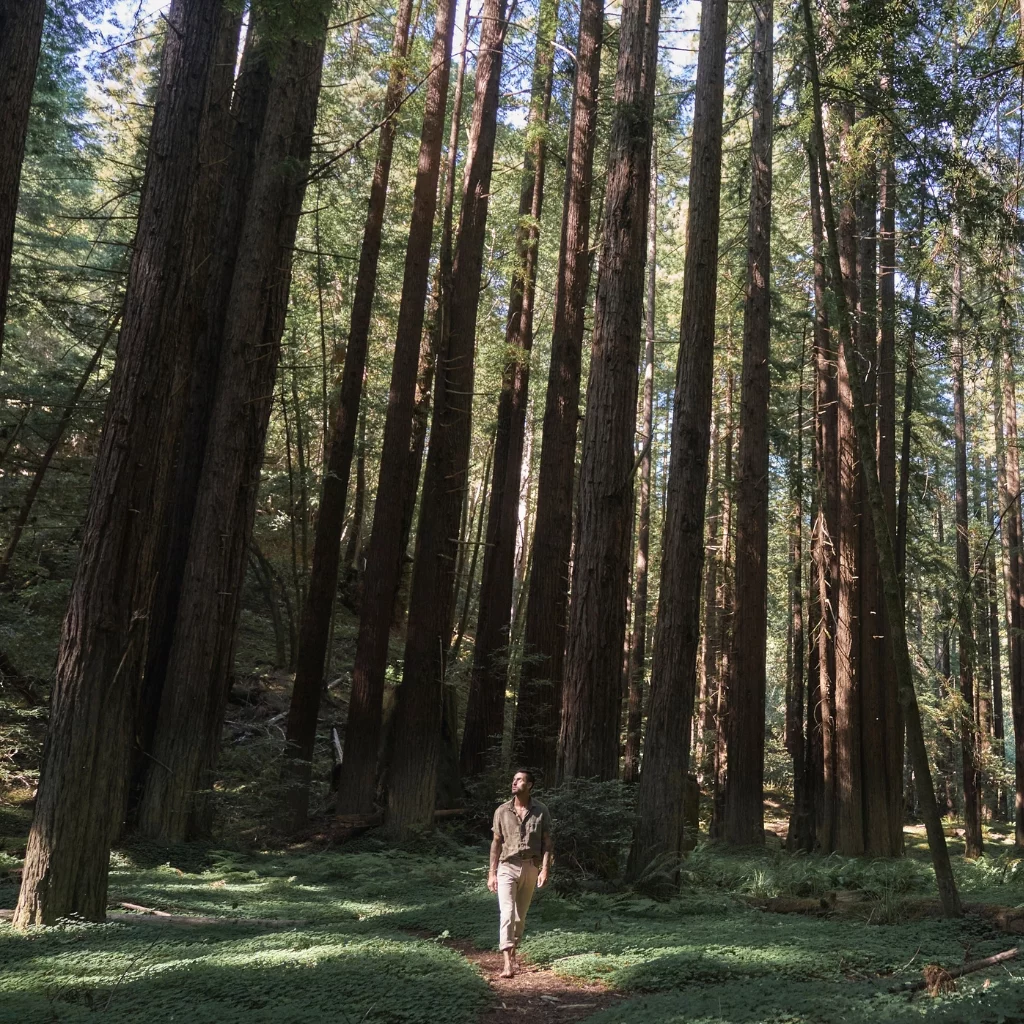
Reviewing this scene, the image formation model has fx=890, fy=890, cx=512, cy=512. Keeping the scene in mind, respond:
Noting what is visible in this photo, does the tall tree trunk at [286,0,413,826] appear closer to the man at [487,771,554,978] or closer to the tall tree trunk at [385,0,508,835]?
the tall tree trunk at [385,0,508,835]

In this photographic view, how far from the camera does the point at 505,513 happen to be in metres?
16.3

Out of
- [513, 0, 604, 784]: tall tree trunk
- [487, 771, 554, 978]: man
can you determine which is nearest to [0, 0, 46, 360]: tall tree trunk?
[487, 771, 554, 978]: man

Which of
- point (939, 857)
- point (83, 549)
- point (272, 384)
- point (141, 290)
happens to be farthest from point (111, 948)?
point (272, 384)

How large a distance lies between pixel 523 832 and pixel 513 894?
0.47 meters

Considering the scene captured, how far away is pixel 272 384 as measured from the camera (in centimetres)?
1262

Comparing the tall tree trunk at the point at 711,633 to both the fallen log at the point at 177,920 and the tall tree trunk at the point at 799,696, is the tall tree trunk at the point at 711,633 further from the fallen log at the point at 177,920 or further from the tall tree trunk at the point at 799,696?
the fallen log at the point at 177,920

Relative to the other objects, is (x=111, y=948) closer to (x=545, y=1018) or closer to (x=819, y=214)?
(x=545, y=1018)

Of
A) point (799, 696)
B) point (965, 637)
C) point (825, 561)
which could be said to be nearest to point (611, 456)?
point (825, 561)

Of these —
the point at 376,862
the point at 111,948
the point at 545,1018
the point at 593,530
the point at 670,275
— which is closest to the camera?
the point at 545,1018

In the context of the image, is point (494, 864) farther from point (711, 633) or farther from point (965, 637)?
point (711, 633)

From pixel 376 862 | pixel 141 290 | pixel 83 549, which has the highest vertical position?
pixel 141 290

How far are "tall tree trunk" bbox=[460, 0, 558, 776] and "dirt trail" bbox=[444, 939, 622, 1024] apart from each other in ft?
27.2

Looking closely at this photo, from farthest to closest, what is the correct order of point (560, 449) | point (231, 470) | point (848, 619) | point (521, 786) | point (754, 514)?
point (754, 514)
point (848, 619)
point (560, 449)
point (231, 470)
point (521, 786)

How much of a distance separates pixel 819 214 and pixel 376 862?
45.2ft
